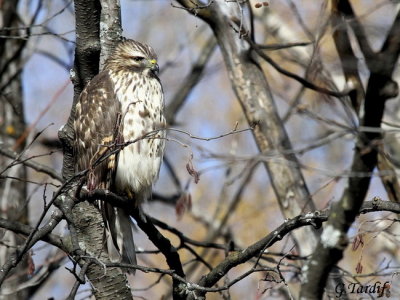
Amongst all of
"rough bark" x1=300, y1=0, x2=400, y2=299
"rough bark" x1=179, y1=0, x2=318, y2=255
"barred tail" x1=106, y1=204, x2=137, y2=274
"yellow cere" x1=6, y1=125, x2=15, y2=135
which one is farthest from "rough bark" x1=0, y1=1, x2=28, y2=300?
"rough bark" x1=300, y1=0, x2=400, y2=299

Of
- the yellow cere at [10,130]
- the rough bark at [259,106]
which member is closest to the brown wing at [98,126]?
the rough bark at [259,106]

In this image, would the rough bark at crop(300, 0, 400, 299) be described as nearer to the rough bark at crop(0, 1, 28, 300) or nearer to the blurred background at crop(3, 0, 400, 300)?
the blurred background at crop(3, 0, 400, 300)

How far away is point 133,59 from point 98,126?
618 millimetres

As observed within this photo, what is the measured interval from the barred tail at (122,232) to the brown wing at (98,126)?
0.21 metres

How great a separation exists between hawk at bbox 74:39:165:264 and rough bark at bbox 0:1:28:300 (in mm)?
1578

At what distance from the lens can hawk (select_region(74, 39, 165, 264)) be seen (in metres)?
5.07

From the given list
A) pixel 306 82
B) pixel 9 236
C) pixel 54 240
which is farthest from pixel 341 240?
pixel 9 236

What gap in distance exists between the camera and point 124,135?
5.01 metres

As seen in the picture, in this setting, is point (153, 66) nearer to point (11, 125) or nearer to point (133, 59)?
point (133, 59)

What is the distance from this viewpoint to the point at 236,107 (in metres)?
14.7

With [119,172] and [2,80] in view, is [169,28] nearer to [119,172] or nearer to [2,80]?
[2,80]

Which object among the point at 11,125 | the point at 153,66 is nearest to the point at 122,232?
the point at 153,66

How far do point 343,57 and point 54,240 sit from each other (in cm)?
224

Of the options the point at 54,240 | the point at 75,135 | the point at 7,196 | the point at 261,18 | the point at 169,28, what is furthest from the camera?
the point at 169,28
